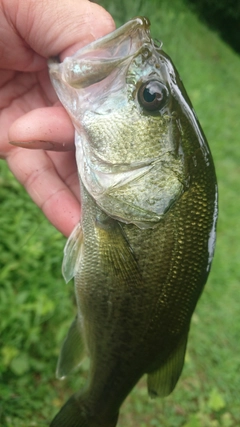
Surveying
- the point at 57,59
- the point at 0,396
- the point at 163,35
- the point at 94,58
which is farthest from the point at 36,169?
the point at 163,35

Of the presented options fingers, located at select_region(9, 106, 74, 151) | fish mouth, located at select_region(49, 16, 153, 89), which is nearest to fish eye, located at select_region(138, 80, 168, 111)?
fish mouth, located at select_region(49, 16, 153, 89)

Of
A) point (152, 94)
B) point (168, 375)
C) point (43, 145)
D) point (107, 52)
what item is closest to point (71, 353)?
point (168, 375)

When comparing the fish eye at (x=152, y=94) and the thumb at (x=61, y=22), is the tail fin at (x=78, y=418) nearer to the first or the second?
the fish eye at (x=152, y=94)

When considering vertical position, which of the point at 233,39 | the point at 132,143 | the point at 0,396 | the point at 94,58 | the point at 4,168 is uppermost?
the point at 94,58

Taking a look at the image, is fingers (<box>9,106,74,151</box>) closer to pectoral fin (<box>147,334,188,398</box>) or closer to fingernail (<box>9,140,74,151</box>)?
fingernail (<box>9,140,74,151</box>)

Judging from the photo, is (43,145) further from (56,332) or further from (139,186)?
(56,332)

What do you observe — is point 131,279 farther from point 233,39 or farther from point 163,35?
point 233,39
